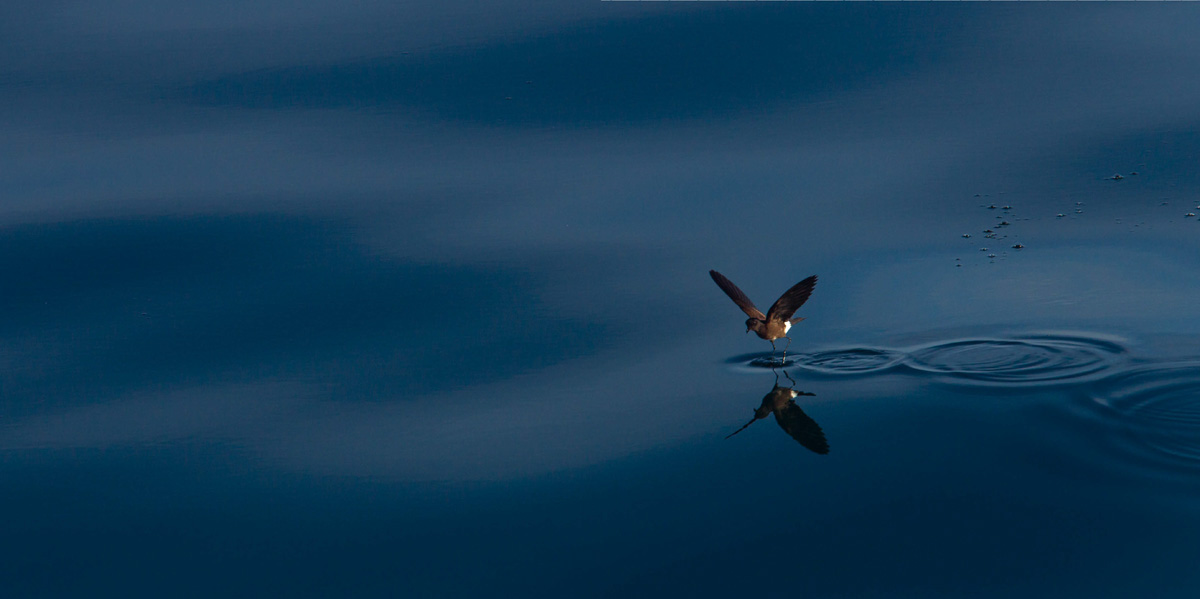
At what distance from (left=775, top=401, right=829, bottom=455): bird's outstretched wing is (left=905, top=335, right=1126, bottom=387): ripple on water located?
0.75m

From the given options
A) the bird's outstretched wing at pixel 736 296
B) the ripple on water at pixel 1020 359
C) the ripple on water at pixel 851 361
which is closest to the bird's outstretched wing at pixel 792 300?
the bird's outstretched wing at pixel 736 296

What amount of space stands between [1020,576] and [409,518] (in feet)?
8.11

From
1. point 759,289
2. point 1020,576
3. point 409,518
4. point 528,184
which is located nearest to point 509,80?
point 528,184

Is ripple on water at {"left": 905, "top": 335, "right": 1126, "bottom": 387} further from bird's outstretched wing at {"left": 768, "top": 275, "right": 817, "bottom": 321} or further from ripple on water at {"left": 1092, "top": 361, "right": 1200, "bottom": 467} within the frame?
bird's outstretched wing at {"left": 768, "top": 275, "right": 817, "bottom": 321}

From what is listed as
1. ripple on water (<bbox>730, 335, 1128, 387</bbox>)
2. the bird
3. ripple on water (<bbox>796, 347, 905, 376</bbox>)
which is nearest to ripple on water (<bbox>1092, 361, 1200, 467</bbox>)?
ripple on water (<bbox>730, 335, 1128, 387</bbox>)

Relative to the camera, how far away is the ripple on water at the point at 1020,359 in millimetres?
→ 5570

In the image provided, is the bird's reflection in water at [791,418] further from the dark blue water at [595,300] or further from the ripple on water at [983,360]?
the ripple on water at [983,360]

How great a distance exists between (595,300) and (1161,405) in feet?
10.4

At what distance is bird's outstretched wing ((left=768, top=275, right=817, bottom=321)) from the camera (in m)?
5.58

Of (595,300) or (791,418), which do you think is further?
(595,300)

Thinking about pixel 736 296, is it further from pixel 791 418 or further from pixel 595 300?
pixel 595 300

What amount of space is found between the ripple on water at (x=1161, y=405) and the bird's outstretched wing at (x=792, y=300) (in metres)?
1.46

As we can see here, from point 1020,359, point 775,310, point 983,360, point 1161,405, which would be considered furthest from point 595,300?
point 1161,405

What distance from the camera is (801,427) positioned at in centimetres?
534
